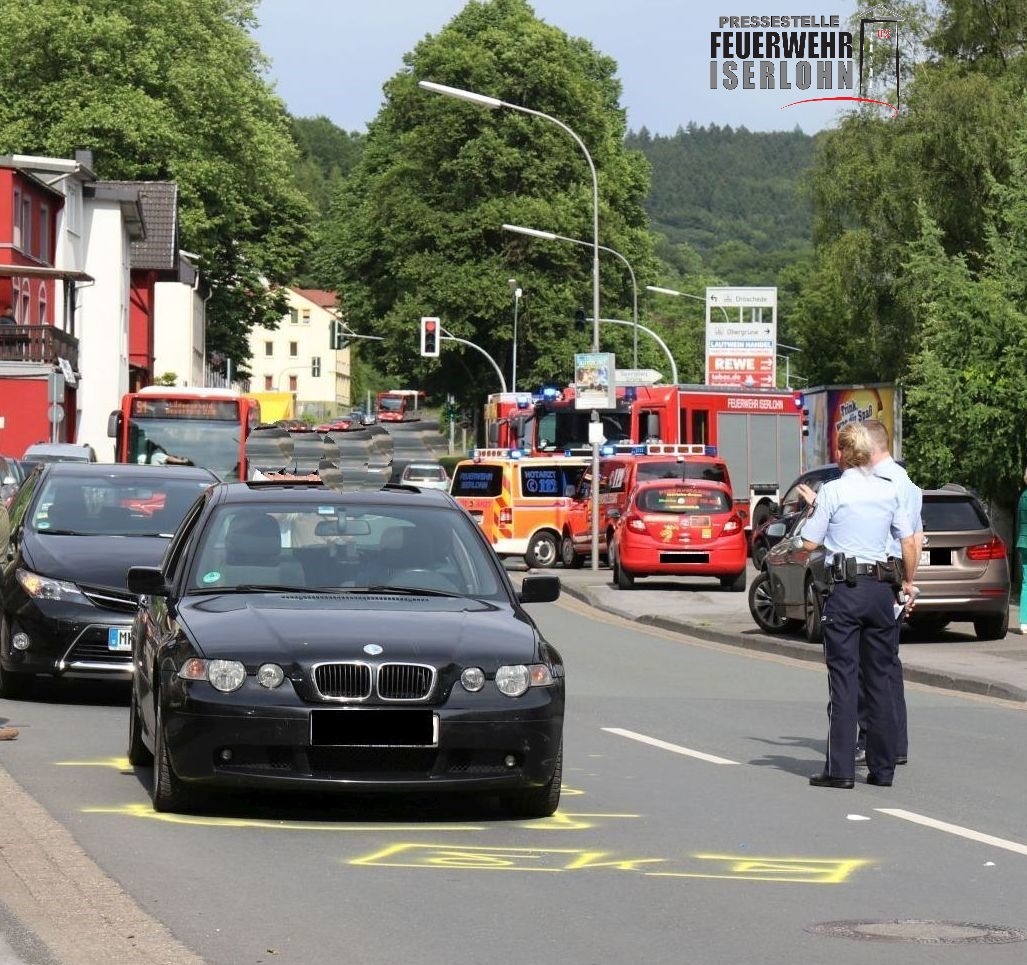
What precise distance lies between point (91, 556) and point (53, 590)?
0.53 m

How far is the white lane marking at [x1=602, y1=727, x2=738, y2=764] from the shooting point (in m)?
12.5

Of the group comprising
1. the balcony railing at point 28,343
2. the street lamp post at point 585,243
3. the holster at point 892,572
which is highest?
the street lamp post at point 585,243

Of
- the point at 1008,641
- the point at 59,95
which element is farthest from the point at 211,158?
the point at 1008,641

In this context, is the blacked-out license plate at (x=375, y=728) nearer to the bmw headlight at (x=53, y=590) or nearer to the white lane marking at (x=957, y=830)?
the white lane marking at (x=957, y=830)

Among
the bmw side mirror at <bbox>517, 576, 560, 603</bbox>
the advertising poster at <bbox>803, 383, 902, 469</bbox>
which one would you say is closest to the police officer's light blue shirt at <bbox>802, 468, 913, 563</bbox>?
the bmw side mirror at <bbox>517, 576, 560, 603</bbox>

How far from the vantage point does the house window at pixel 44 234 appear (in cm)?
6291

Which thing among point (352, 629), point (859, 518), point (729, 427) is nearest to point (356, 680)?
point (352, 629)

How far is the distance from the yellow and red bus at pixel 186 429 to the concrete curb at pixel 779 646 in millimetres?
9405

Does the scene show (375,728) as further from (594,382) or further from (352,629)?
(594,382)

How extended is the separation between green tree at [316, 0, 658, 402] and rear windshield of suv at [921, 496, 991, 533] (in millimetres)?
53150

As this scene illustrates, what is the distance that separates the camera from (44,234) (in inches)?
2507

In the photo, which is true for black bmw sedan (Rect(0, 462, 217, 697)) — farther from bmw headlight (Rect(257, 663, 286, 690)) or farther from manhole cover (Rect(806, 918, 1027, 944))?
Result: manhole cover (Rect(806, 918, 1027, 944))

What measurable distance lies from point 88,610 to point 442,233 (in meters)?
62.5

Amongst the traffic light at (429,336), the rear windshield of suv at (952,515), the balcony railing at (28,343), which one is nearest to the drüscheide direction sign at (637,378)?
the balcony railing at (28,343)
